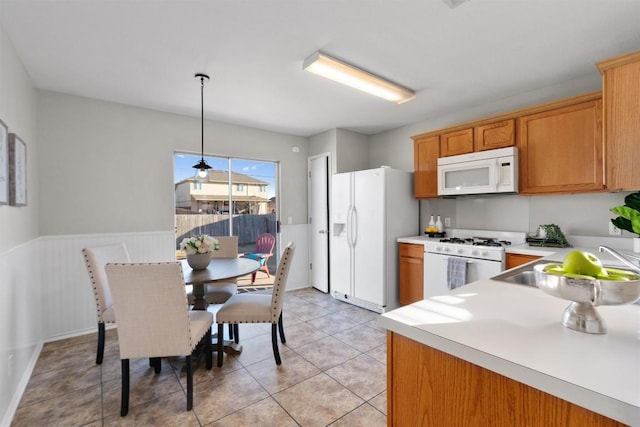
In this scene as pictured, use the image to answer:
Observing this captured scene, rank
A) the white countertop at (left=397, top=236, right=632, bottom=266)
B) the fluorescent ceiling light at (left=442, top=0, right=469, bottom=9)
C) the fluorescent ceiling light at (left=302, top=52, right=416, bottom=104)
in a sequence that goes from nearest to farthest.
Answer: the fluorescent ceiling light at (left=442, top=0, right=469, bottom=9) → the fluorescent ceiling light at (left=302, top=52, right=416, bottom=104) → the white countertop at (left=397, top=236, right=632, bottom=266)

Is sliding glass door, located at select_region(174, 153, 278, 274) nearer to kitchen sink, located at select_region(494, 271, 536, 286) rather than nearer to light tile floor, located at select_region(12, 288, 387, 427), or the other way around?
light tile floor, located at select_region(12, 288, 387, 427)

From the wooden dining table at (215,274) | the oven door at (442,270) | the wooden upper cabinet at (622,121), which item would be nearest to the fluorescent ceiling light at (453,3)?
the wooden upper cabinet at (622,121)

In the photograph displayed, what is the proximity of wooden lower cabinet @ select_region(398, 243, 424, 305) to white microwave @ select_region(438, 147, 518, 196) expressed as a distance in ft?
2.47

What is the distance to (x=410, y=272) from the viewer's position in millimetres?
3582

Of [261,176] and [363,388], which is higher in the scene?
[261,176]

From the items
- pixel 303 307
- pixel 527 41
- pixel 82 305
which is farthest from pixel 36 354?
pixel 527 41

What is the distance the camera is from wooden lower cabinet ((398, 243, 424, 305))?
137 inches

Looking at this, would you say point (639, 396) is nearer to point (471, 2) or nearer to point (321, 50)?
point (471, 2)

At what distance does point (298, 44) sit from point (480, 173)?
88.2 inches

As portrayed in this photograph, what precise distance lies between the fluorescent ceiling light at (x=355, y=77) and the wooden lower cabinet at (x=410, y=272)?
169 centimetres

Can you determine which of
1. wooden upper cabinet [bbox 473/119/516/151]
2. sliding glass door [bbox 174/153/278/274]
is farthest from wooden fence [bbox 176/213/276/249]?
wooden upper cabinet [bbox 473/119/516/151]

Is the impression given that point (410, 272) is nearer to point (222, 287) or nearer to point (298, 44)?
point (222, 287)

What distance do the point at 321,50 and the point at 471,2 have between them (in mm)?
1025

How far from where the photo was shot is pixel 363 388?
213cm
